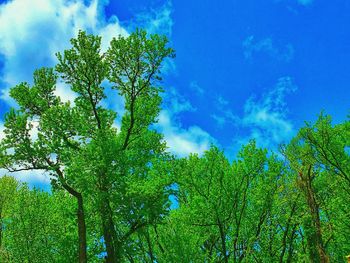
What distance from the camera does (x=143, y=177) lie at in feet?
97.9

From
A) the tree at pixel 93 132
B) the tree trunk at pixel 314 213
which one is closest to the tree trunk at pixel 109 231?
the tree at pixel 93 132

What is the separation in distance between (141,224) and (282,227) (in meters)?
11.0

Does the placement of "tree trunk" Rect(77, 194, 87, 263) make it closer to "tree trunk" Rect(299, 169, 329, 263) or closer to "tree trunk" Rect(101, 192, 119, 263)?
"tree trunk" Rect(101, 192, 119, 263)

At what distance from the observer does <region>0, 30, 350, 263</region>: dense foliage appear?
89.8 ft

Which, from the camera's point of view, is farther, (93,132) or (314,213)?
(93,132)

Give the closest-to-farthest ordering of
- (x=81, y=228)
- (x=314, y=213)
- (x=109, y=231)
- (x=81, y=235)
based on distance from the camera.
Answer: (x=314, y=213) → (x=81, y=235) → (x=81, y=228) → (x=109, y=231)

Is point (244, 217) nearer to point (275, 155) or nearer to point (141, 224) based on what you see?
point (275, 155)

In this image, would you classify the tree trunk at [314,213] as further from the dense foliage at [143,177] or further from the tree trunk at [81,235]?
the tree trunk at [81,235]

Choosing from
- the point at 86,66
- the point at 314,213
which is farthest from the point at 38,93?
the point at 314,213

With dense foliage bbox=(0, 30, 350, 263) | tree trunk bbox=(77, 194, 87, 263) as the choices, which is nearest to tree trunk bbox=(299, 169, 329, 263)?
dense foliage bbox=(0, 30, 350, 263)

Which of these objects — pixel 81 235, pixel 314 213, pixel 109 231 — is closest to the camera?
pixel 314 213

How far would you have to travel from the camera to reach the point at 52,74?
99.9ft

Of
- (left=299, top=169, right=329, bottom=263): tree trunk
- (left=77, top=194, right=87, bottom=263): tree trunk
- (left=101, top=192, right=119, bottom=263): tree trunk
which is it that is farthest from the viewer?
(left=101, top=192, right=119, bottom=263): tree trunk

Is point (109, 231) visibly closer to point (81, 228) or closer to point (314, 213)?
point (81, 228)
